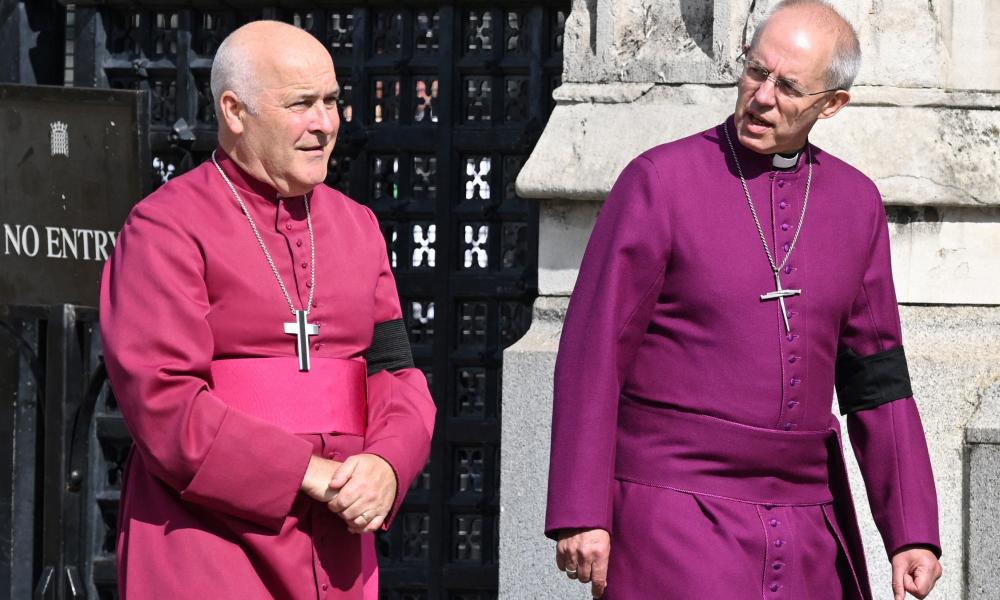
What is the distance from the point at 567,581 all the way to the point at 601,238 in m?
1.58

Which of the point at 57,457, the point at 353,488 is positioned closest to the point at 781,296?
the point at 353,488

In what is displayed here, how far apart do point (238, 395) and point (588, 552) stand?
73cm

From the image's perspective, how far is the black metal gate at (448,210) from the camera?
18.5 feet

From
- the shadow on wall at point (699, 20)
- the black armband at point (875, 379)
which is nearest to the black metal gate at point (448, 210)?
the shadow on wall at point (699, 20)

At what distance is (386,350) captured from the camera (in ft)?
12.0

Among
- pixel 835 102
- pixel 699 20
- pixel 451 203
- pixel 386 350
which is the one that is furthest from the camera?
pixel 451 203

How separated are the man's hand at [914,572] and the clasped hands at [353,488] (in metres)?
1.05

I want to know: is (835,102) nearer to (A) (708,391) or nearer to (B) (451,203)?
(A) (708,391)

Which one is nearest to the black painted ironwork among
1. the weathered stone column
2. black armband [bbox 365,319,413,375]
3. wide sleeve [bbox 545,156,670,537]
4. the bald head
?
the weathered stone column

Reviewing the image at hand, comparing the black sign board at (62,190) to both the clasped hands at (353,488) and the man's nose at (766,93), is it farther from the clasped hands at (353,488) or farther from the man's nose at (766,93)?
the man's nose at (766,93)

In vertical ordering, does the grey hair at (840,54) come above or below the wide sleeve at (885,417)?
above

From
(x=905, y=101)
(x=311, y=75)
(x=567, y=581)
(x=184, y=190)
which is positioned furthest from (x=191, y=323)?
(x=905, y=101)

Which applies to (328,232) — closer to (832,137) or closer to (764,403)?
(764,403)

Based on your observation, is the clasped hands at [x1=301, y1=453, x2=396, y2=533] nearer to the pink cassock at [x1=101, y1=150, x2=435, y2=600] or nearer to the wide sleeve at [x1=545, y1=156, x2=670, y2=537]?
the pink cassock at [x1=101, y1=150, x2=435, y2=600]
